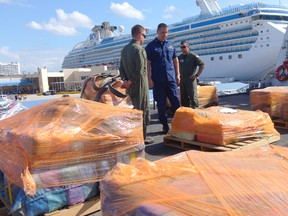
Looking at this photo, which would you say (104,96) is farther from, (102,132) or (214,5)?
(214,5)

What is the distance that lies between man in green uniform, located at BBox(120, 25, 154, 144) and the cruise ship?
2789cm

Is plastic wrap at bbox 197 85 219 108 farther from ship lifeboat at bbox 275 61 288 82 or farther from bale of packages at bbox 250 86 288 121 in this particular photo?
ship lifeboat at bbox 275 61 288 82

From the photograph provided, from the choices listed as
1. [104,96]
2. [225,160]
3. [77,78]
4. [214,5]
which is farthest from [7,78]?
[225,160]

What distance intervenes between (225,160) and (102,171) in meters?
1.12

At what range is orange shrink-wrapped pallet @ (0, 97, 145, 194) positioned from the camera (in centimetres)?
214

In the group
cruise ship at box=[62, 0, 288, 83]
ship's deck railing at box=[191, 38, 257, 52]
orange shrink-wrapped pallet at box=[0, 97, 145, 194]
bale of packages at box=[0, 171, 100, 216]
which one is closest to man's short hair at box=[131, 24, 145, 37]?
orange shrink-wrapped pallet at box=[0, 97, 145, 194]

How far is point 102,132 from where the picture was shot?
8.00 feet

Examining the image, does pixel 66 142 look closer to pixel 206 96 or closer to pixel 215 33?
pixel 206 96

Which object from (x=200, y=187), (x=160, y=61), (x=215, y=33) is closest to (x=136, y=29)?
(x=160, y=61)

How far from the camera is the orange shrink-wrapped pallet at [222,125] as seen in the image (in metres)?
3.40

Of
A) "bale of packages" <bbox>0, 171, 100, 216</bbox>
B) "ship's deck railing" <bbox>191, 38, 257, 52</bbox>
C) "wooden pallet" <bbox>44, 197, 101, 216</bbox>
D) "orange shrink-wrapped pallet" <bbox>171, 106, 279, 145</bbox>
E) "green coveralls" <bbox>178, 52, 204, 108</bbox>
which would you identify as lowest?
"wooden pallet" <bbox>44, 197, 101, 216</bbox>

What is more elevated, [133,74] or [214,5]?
[214,5]

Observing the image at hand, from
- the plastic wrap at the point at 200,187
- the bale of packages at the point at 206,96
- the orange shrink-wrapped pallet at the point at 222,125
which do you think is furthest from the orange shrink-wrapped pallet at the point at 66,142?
the bale of packages at the point at 206,96

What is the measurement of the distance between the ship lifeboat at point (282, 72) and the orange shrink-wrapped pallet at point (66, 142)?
26.5 ft
